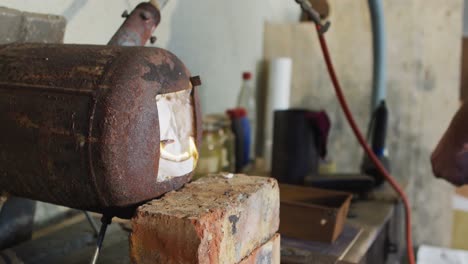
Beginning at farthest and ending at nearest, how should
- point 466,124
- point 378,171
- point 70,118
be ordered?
point 378,171, point 466,124, point 70,118

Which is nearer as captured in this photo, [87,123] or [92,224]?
[87,123]

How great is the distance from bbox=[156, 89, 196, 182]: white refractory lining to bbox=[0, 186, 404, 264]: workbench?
295 mm

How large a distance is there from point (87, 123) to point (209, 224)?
20 cm

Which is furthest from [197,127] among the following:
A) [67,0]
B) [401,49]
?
[401,49]

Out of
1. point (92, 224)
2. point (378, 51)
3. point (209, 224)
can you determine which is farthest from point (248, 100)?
point (209, 224)

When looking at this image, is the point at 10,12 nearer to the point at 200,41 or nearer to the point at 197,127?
the point at 197,127

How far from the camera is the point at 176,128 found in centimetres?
75

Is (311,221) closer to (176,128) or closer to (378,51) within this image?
(176,128)

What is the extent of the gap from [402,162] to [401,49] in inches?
18.5

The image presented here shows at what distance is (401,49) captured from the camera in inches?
84.2

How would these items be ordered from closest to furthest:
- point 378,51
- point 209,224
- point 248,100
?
point 209,224 → point 378,51 → point 248,100

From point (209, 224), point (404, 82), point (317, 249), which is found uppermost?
point (404, 82)

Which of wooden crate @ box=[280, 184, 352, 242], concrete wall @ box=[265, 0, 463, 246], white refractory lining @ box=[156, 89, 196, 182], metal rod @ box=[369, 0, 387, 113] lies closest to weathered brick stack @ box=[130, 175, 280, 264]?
white refractory lining @ box=[156, 89, 196, 182]

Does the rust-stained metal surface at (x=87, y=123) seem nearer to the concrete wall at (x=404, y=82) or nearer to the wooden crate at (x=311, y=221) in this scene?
the wooden crate at (x=311, y=221)
